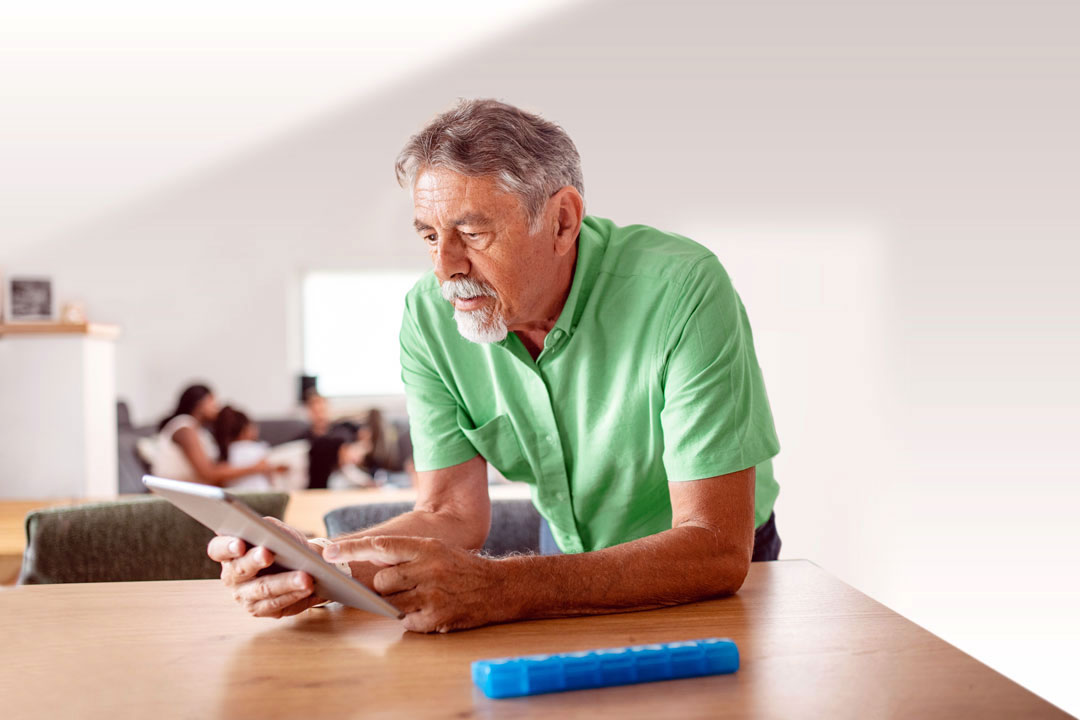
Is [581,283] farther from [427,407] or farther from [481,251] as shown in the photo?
[427,407]

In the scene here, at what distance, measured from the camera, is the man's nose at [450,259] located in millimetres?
1313

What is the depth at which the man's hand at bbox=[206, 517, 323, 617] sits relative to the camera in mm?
1001

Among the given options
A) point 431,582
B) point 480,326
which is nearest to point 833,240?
point 480,326

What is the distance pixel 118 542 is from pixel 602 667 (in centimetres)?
124

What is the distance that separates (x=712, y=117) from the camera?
685cm

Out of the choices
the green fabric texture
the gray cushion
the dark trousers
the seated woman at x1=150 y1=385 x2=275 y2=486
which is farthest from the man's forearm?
the seated woman at x1=150 y1=385 x2=275 y2=486

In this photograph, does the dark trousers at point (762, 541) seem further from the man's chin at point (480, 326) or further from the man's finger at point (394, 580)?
the man's finger at point (394, 580)

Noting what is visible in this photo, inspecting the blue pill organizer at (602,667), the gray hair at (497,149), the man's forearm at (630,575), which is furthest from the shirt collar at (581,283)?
the blue pill organizer at (602,667)

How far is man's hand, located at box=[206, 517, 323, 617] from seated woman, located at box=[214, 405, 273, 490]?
4090 millimetres

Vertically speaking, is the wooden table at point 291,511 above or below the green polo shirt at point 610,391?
below

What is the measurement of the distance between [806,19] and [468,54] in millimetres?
2404

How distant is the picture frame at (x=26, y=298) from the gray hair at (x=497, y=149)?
Answer: 236 centimetres

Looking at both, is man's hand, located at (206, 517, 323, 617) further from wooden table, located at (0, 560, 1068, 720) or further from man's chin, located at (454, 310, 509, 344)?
man's chin, located at (454, 310, 509, 344)

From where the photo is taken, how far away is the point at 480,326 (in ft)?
4.48
